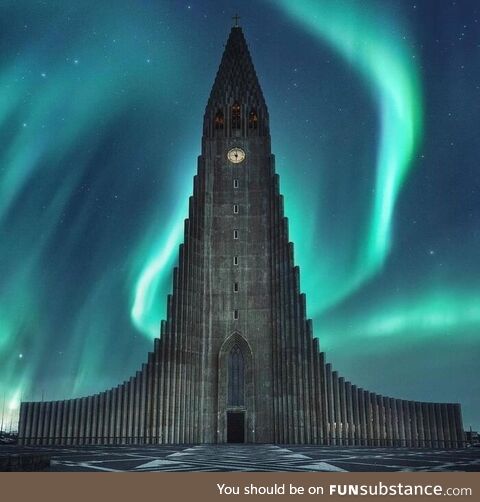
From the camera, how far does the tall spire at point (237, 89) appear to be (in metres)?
53.4

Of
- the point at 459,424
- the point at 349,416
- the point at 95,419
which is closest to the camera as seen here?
the point at 349,416

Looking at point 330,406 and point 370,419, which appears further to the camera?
point 330,406

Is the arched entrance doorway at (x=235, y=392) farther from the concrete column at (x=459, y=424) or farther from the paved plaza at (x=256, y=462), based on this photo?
the paved plaza at (x=256, y=462)

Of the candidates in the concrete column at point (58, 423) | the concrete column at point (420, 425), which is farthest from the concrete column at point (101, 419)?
the concrete column at point (420, 425)

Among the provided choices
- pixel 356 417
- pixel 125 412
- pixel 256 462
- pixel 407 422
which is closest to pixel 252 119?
pixel 356 417

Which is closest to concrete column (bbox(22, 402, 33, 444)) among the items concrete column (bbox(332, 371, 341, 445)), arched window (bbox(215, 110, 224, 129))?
concrete column (bbox(332, 371, 341, 445))

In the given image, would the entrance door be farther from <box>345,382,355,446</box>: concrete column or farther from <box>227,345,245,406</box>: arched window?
<box>345,382,355,446</box>: concrete column

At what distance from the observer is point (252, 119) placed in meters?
53.2

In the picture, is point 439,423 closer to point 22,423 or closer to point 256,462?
point 256,462

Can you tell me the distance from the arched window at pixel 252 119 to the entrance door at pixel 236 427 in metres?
27.8

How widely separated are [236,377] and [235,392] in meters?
1.24
